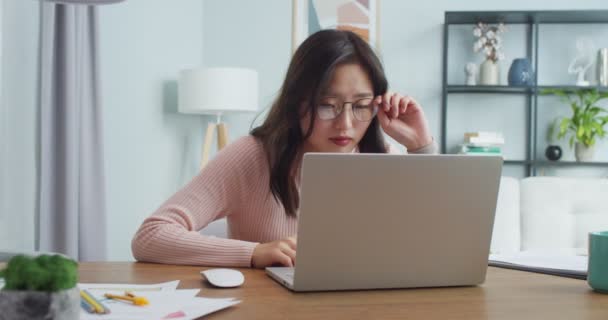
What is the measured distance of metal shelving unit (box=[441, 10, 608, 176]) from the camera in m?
3.95

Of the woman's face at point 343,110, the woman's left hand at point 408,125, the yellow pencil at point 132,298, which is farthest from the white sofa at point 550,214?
the yellow pencil at point 132,298

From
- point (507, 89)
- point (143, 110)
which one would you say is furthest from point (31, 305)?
point (507, 89)

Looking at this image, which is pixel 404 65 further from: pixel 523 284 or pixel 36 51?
pixel 523 284

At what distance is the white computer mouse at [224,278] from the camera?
95 cm

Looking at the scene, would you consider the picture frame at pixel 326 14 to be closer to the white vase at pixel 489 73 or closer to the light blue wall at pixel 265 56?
the light blue wall at pixel 265 56

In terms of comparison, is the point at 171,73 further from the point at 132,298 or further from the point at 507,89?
the point at 132,298

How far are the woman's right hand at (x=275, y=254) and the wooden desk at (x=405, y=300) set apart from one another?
54 mm

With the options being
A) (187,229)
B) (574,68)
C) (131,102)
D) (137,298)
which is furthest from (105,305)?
(574,68)

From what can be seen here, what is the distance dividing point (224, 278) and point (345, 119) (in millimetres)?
540

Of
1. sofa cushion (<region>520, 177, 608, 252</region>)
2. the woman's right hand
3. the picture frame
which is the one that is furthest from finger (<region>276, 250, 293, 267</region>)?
the picture frame

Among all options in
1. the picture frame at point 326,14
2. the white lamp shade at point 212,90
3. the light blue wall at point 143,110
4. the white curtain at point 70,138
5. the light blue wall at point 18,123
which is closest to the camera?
the light blue wall at point 18,123

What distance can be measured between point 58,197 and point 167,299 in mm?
1720

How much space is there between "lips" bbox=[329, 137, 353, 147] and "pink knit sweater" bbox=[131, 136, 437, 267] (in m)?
0.19

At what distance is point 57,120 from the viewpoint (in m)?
2.40
